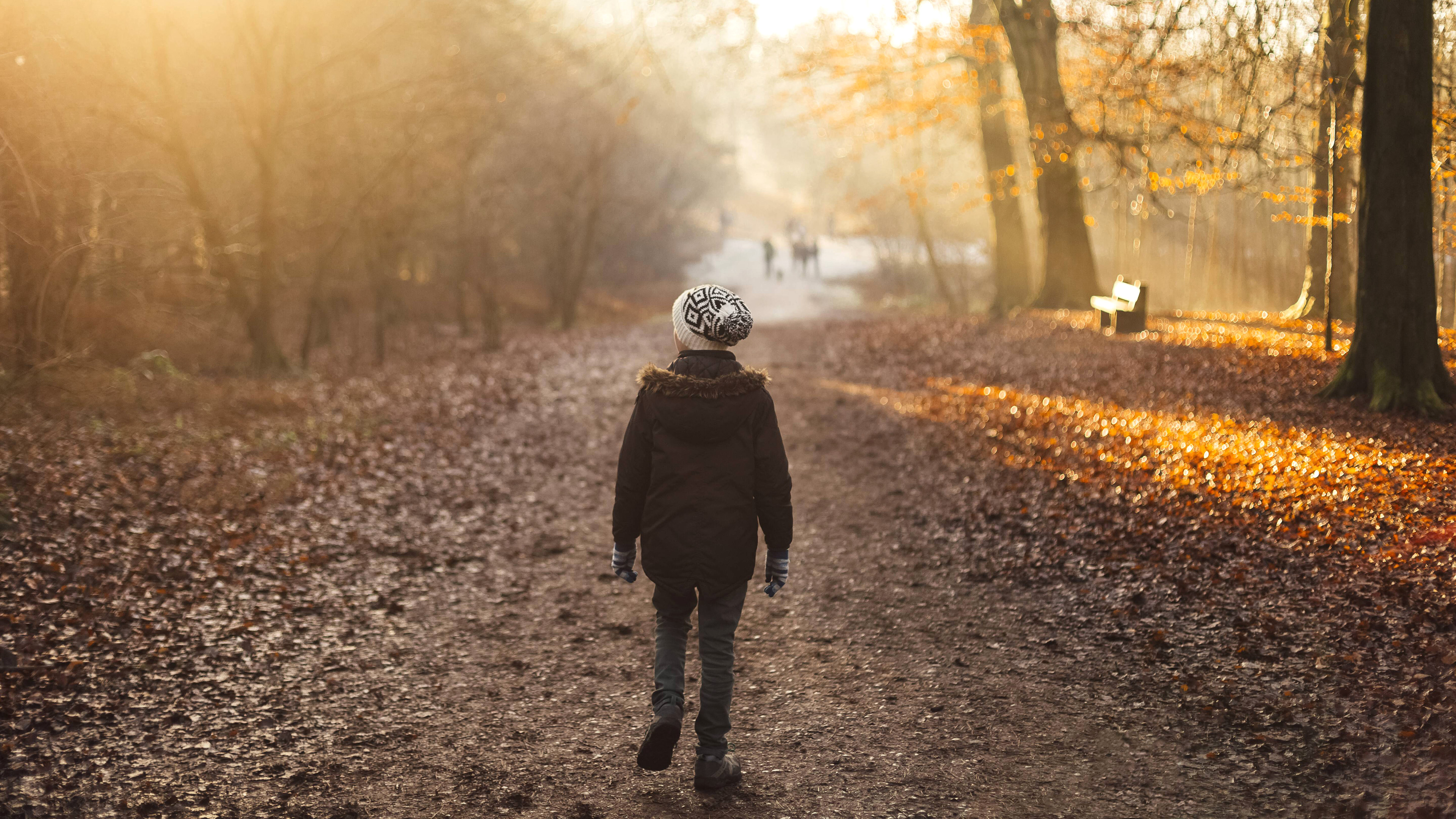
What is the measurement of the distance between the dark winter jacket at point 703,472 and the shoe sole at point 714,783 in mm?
864

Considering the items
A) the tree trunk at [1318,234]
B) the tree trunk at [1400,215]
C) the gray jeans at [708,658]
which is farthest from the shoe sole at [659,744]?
the tree trunk at [1318,234]

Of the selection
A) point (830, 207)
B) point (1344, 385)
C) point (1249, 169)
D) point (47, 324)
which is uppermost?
point (830, 207)

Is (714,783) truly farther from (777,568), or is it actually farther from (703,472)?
(703,472)

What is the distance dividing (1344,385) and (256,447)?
459 inches

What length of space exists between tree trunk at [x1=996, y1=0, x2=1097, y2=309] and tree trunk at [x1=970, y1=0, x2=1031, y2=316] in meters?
1.38

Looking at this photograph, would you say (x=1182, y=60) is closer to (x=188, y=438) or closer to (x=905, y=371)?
(x=905, y=371)

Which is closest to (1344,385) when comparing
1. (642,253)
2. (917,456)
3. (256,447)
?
(917,456)

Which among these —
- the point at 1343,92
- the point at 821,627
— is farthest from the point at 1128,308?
the point at 821,627

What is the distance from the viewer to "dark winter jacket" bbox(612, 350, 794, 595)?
421 cm

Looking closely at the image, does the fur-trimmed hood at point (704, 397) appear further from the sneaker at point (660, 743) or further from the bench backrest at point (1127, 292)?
the bench backrest at point (1127, 292)

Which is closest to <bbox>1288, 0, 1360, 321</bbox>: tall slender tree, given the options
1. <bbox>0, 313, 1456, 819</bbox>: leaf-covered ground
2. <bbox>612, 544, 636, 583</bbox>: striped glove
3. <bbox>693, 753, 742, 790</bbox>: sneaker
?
<bbox>0, 313, 1456, 819</bbox>: leaf-covered ground

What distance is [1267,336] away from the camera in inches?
544

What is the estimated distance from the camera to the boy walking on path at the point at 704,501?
422 centimetres

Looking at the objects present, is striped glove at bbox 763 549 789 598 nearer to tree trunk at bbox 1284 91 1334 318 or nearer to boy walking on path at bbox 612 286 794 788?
boy walking on path at bbox 612 286 794 788
